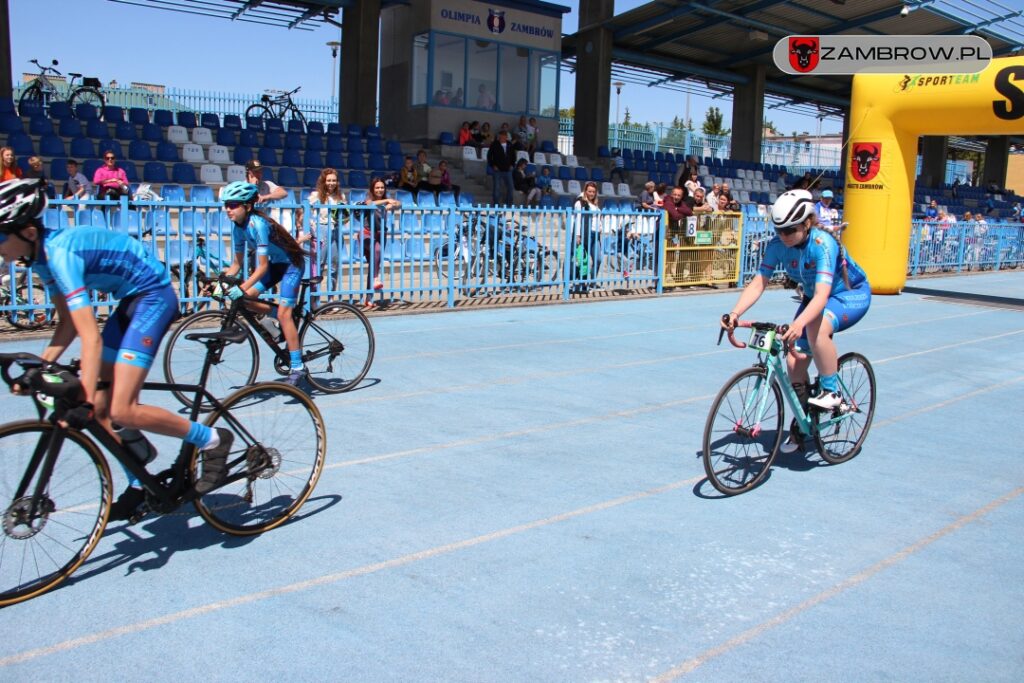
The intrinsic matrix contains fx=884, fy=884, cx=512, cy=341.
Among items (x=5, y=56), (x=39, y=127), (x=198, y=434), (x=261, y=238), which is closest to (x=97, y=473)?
(x=198, y=434)

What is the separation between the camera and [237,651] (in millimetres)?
3314

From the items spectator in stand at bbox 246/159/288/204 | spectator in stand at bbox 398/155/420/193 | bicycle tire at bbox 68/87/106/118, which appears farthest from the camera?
bicycle tire at bbox 68/87/106/118

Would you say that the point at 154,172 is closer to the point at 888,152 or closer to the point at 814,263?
the point at 888,152

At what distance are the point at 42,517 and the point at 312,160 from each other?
1764cm

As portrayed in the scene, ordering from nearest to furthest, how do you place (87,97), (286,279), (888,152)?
1. (286,279)
2. (888,152)
3. (87,97)

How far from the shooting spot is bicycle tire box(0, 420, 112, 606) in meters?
3.58

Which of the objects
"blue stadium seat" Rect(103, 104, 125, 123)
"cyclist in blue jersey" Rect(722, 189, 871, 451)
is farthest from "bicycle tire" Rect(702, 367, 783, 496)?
"blue stadium seat" Rect(103, 104, 125, 123)

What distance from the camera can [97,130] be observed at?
18.3 metres

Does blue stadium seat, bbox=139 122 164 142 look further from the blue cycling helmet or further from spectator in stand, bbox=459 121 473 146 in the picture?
the blue cycling helmet

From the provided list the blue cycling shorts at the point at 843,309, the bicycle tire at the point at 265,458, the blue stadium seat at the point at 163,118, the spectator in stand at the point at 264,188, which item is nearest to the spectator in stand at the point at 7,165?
the spectator in stand at the point at 264,188

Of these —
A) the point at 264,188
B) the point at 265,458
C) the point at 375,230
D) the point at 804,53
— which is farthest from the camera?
the point at 804,53

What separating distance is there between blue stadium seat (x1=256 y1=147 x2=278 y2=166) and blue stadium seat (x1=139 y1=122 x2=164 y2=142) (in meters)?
2.20

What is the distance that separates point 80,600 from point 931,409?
6736mm

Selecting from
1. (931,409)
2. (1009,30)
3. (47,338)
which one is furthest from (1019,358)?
(1009,30)
